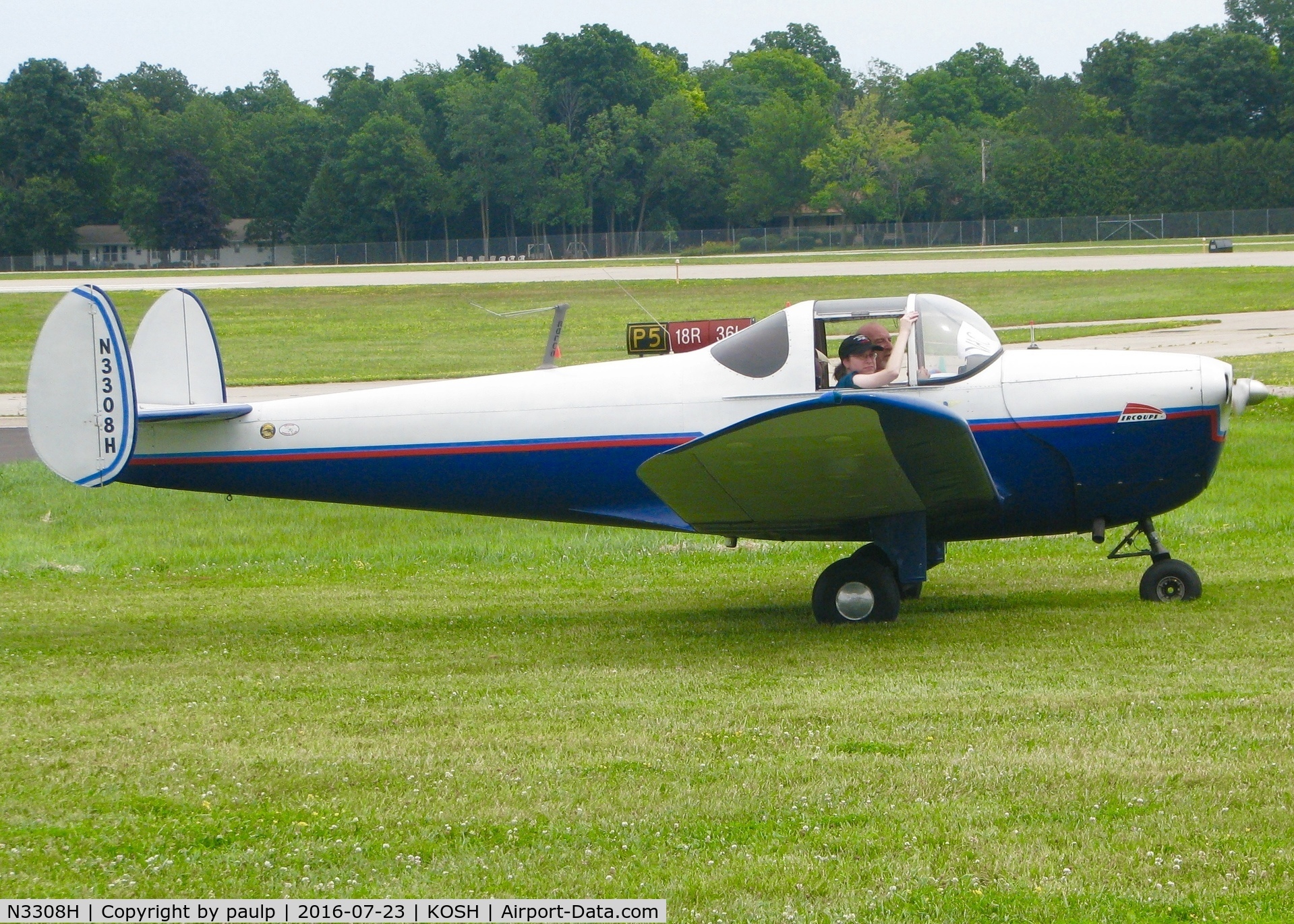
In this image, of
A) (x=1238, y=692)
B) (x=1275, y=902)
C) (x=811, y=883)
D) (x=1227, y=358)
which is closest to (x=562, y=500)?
(x=1238, y=692)

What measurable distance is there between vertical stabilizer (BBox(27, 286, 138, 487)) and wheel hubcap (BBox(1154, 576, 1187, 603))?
7.09 metres

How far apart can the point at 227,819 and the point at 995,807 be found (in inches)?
114

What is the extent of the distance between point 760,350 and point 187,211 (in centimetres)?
10465

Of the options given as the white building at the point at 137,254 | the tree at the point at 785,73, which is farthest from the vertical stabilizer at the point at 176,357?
the tree at the point at 785,73

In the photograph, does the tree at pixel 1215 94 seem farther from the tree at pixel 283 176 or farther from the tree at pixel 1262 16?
the tree at pixel 283 176

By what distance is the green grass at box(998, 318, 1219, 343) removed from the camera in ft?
101

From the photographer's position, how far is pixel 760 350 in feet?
30.1

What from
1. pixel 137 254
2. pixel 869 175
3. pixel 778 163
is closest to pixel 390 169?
pixel 137 254

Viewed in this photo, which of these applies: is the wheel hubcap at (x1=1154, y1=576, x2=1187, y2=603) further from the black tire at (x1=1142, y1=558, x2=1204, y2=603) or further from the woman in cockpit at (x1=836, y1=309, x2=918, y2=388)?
the woman in cockpit at (x1=836, y1=309, x2=918, y2=388)

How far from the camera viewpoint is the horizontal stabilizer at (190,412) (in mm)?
9641

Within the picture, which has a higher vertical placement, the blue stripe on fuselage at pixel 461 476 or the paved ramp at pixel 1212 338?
the blue stripe on fuselage at pixel 461 476

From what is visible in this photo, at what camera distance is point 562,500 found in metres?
9.62

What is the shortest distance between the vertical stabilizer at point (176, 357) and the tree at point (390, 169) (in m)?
95.0

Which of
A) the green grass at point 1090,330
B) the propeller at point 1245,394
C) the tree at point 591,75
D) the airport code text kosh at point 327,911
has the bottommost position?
the airport code text kosh at point 327,911
